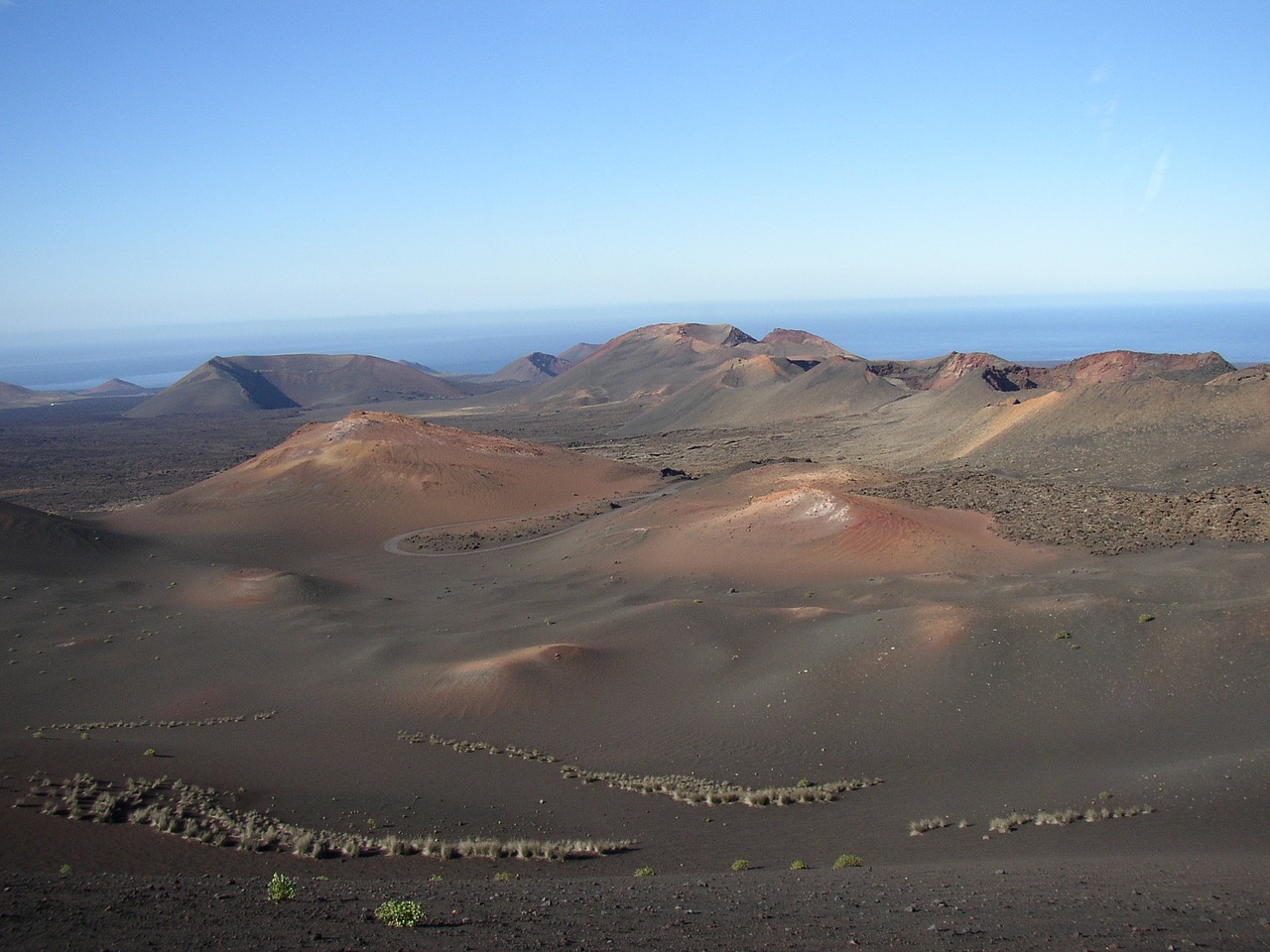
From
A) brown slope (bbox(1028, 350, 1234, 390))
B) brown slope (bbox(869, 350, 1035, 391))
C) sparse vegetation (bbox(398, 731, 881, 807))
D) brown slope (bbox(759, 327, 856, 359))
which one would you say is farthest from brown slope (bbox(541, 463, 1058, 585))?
brown slope (bbox(759, 327, 856, 359))

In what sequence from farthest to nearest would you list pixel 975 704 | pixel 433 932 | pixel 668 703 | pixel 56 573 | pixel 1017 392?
pixel 1017 392
pixel 56 573
pixel 668 703
pixel 975 704
pixel 433 932

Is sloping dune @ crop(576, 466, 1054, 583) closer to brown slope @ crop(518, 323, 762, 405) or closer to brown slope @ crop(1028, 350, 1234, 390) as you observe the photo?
brown slope @ crop(1028, 350, 1234, 390)

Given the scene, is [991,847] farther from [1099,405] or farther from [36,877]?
[1099,405]

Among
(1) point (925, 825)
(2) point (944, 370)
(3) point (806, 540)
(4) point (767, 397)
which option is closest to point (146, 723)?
(1) point (925, 825)

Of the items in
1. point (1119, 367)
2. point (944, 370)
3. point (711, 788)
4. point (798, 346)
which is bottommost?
point (711, 788)

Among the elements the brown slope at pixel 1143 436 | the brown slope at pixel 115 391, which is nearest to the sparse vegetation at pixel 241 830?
the brown slope at pixel 1143 436

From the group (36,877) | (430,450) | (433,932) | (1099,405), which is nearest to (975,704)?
(433,932)

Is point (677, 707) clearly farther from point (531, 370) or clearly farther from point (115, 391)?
point (115, 391)
